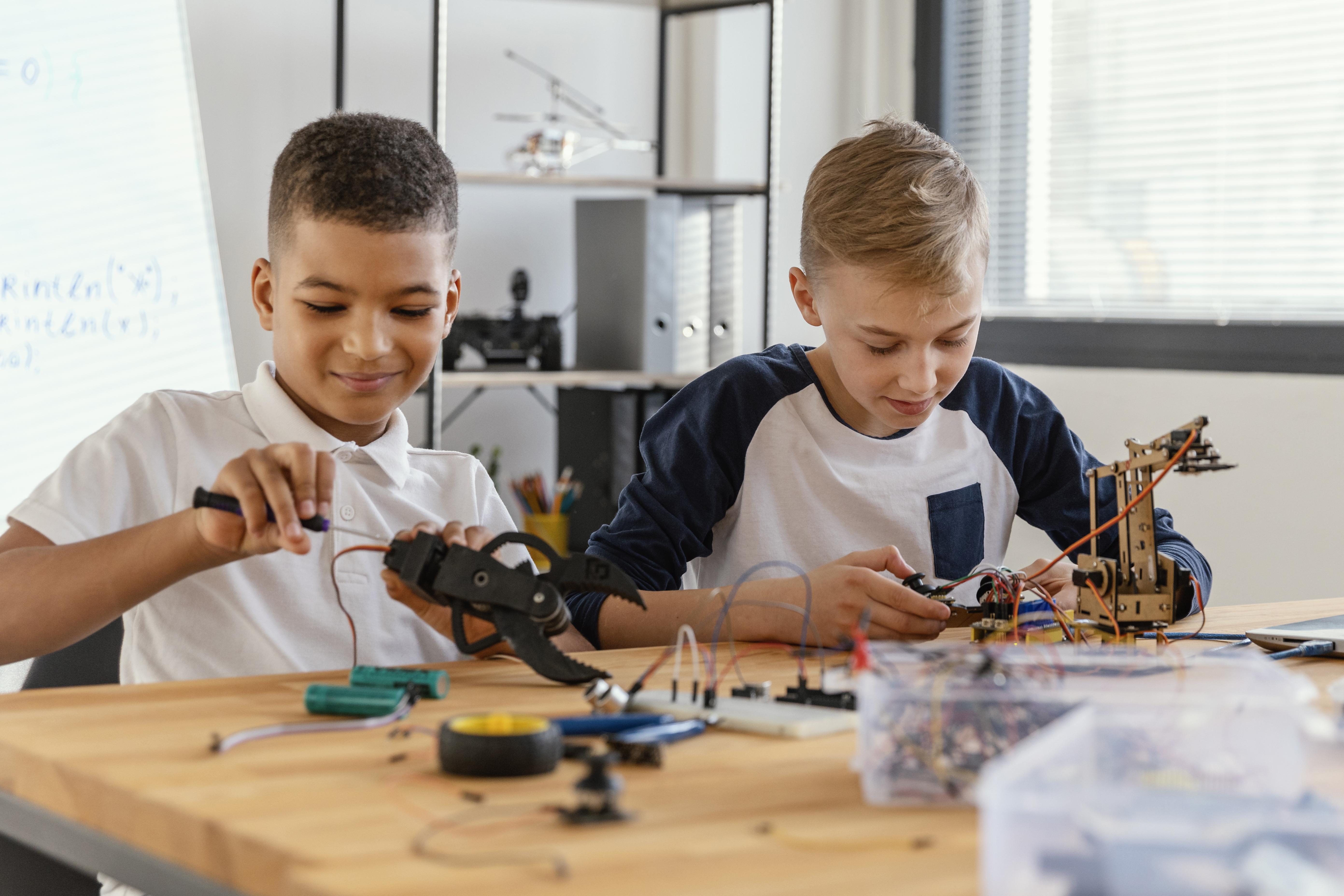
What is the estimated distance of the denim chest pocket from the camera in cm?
158

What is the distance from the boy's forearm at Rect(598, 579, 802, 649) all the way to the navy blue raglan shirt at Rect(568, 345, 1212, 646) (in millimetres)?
189

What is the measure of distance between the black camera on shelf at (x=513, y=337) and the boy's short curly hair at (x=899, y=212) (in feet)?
4.26

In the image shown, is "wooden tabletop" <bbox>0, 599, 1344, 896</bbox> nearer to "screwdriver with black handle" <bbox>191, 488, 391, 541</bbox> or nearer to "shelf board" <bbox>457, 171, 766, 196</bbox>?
"screwdriver with black handle" <bbox>191, 488, 391, 541</bbox>

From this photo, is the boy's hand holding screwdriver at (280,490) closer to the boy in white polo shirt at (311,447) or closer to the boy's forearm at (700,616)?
the boy in white polo shirt at (311,447)

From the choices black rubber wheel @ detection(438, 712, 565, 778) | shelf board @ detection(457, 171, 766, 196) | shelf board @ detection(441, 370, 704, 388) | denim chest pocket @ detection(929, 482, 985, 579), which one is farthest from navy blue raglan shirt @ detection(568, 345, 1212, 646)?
shelf board @ detection(457, 171, 766, 196)

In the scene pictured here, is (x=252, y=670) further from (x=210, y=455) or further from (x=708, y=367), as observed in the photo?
(x=708, y=367)

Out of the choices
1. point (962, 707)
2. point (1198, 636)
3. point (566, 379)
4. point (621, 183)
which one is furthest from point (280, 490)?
point (621, 183)

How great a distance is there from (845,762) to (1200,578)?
837mm

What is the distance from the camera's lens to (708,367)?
3008 mm

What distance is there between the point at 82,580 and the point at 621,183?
1868mm

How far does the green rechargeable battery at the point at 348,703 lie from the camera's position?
2.89ft

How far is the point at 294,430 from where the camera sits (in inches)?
53.2

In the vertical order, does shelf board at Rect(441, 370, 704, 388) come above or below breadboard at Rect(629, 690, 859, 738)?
above

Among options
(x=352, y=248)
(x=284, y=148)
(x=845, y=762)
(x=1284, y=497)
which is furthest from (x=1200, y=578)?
(x=1284, y=497)
